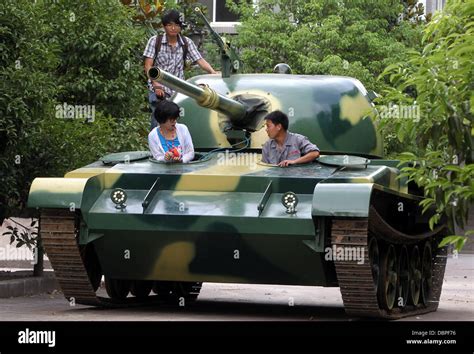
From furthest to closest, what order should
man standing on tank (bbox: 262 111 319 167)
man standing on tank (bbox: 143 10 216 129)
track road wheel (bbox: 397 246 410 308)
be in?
man standing on tank (bbox: 143 10 216 129), track road wheel (bbox: 397 246 410 308), man standing on tank (bbox: 262 111 319 167)

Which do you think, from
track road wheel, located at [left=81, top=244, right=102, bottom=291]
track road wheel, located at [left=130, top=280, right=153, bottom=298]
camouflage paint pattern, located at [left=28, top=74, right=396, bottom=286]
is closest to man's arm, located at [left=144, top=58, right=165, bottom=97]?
camouflage paint pattern, located at [left=28, top=74, right=396, bottom=286]

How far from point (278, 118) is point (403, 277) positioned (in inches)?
88.1

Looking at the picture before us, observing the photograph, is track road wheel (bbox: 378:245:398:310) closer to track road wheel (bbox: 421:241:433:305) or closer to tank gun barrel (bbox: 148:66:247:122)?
track road wheel (bbox: 421:241:433:305)

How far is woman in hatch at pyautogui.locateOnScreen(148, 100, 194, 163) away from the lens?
13.3 metres

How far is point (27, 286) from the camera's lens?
1483 cm

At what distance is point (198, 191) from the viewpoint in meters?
12.6

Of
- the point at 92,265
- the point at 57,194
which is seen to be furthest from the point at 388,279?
the point at 57,194

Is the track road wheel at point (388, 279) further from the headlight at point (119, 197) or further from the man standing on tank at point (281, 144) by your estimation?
the headlight at point (119, 197)

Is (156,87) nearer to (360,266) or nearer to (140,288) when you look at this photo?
(140,288)

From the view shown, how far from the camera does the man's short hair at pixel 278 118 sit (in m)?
13.1

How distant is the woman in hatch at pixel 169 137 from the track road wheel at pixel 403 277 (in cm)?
237

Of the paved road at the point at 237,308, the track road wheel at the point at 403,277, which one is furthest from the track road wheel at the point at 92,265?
the track road wheel at the point at 403,277

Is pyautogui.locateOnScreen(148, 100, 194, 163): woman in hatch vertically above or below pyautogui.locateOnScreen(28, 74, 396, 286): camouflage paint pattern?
above

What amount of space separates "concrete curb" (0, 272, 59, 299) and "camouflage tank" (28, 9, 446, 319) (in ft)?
4.10
